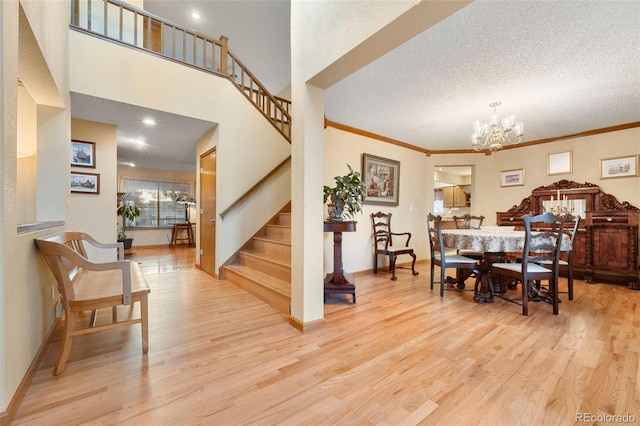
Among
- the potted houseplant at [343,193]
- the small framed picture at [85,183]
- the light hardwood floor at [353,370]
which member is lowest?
the light hardwood floor at [353,370]

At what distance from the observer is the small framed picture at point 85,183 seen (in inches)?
151

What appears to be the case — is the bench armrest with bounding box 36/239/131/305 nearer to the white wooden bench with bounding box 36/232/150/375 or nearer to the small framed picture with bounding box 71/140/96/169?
the white wooden bench with bounding box 36/232/150/375

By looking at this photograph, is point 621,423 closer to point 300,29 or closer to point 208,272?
point 300,29

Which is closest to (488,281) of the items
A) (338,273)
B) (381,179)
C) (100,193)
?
(338,273)

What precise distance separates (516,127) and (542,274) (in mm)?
1835

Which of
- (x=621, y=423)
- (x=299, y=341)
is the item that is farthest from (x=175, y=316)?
(x=621, y=423)

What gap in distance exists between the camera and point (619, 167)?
4.16 metres

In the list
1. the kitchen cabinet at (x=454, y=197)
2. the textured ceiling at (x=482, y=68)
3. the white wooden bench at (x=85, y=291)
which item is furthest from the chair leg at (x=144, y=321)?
the kitchen cabinet at (x=454, y=197)

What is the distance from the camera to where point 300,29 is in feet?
7.66

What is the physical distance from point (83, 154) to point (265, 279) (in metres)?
3.39

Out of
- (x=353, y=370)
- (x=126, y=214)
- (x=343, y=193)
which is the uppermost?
(x=343, y=193)

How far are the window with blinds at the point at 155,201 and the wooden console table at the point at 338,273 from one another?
6733 mm

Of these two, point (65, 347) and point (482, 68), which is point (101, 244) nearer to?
point (65, 347)

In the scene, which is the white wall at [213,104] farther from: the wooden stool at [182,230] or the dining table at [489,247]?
the wooden stool at [182,230]
